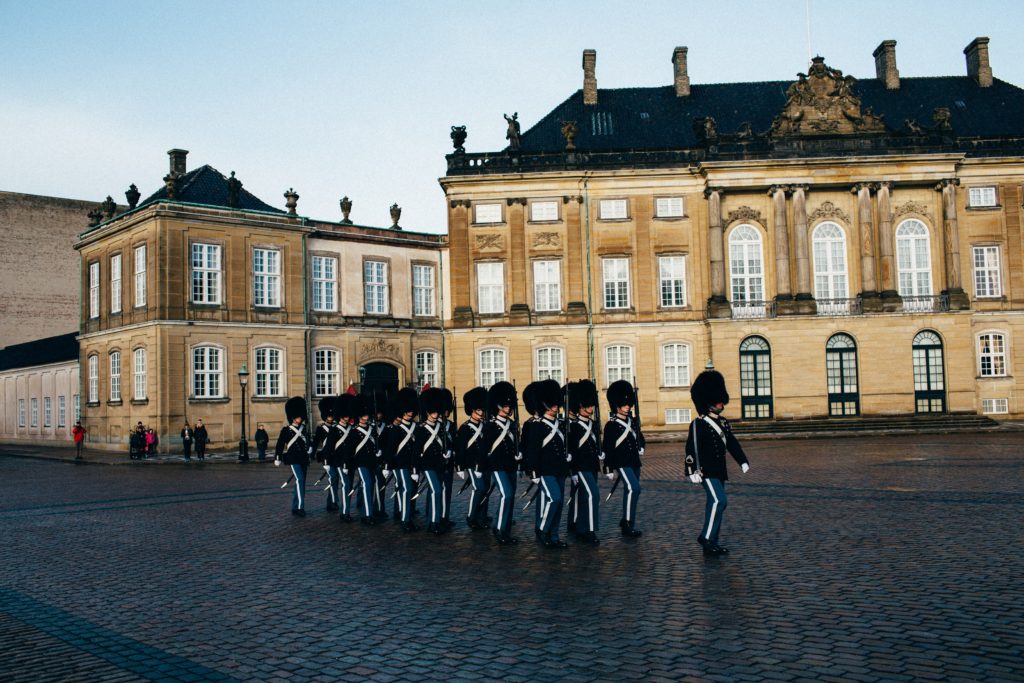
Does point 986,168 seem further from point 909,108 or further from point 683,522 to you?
point 683,522

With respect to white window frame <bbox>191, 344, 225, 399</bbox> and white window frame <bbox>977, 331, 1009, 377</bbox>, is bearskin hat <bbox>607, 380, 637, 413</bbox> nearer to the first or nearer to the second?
white window frame <bbox>191, 344, 225, 399</bbox>

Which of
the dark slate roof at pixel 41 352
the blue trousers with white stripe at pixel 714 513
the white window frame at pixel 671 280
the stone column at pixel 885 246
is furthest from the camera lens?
the dark slate roof at pixel 41 352

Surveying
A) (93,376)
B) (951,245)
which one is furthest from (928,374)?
(93,376)

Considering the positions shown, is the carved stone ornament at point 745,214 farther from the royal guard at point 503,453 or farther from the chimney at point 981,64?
the royal guard at point 503,453

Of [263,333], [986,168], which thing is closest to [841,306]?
[986,168]

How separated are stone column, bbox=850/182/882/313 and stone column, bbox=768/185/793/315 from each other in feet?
10.9

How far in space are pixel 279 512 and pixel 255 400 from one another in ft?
77.6

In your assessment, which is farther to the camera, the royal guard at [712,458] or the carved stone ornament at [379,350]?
the carved stone ornament at [379,350]

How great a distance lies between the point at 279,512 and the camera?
17.2 m

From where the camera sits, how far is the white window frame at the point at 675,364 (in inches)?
1745

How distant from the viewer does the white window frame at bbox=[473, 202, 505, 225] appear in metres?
44.7

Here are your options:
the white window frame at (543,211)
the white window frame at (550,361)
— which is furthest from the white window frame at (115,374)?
the white window frame at (543,211)

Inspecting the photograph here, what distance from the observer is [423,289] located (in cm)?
4716

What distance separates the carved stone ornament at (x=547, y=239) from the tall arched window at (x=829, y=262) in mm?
11951
